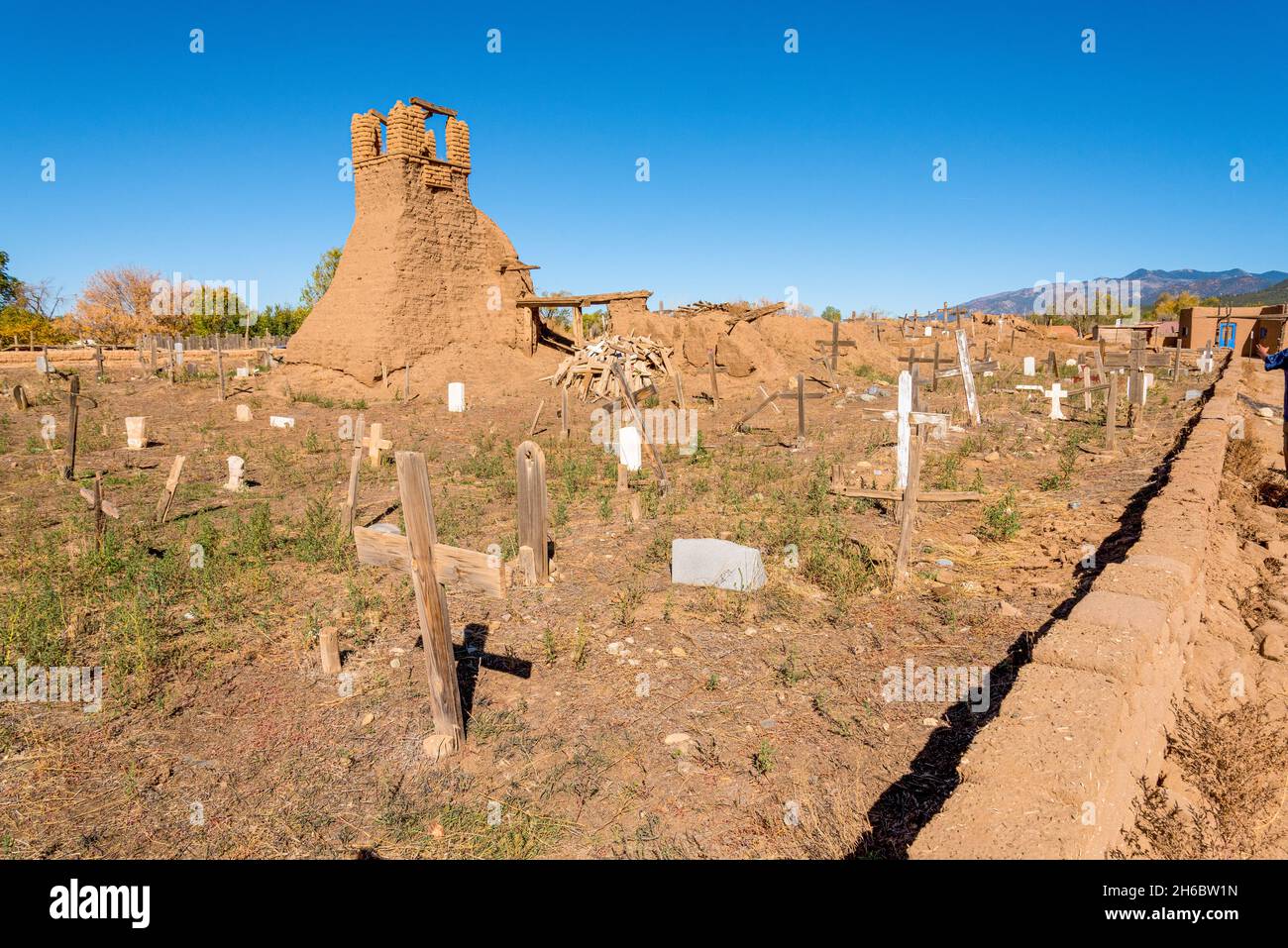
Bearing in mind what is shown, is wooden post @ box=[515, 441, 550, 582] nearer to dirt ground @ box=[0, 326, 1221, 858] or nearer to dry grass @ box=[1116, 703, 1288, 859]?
dirt ground @ box=[0, 326, 1221, 858]

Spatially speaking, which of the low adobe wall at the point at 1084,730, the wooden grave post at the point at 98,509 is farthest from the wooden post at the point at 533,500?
the low adobe wall at the point at 1084,730

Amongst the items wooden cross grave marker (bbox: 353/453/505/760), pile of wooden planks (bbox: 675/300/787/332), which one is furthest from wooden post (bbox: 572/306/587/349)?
wooden cross grave marker (bbox: 353/453/505/760)

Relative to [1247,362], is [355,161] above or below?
above

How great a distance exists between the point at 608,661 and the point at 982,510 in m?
5.98

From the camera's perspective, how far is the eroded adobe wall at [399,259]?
2019cm

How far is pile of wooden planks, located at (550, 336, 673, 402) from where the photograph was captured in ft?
71.4

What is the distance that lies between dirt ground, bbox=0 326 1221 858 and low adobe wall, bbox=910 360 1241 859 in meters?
0.63

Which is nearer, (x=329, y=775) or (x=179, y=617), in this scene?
(x=329, y=775)

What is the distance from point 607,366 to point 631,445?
1084 cm

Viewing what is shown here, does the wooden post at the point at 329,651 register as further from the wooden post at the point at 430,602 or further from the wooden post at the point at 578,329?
the wooden post at the point at 578,329

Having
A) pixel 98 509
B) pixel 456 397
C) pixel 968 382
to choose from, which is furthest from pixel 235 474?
pixel 968 382

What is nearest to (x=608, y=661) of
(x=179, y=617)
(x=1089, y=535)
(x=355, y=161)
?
(x=179, y=617)

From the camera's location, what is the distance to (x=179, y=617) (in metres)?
6.29
